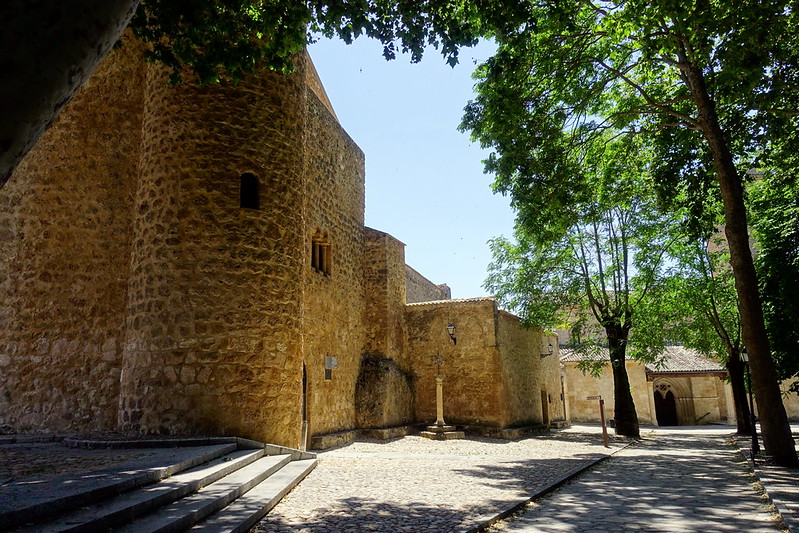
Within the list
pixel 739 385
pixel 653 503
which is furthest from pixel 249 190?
pixel 739 385

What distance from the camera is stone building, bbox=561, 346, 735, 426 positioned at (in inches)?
1225

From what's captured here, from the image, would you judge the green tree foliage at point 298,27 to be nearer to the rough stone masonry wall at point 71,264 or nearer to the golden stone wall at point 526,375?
the rough stone masonry wall at point 71,264

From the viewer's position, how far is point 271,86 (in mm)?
9438

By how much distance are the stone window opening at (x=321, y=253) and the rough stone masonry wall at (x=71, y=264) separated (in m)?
5.38

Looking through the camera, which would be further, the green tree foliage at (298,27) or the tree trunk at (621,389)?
the tree trunk at (621,389)

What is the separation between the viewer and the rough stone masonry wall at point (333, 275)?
45.2 ft

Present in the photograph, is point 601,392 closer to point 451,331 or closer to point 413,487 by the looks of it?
point 451,331

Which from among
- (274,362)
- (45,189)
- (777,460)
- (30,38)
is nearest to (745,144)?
(777,460)

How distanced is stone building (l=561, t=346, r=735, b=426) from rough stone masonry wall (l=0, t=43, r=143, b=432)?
1061 inches

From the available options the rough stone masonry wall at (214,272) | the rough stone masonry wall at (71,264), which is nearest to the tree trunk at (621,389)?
the rough stone masonry wall at (214,272)

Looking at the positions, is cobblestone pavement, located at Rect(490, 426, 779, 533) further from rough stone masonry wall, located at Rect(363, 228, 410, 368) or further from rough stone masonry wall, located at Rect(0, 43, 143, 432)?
rough stone masonry wall, located at Rect(363, 228, 410, 368)

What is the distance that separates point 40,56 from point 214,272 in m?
6.49

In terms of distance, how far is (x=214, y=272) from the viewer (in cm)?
837

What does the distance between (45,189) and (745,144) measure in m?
13.6
